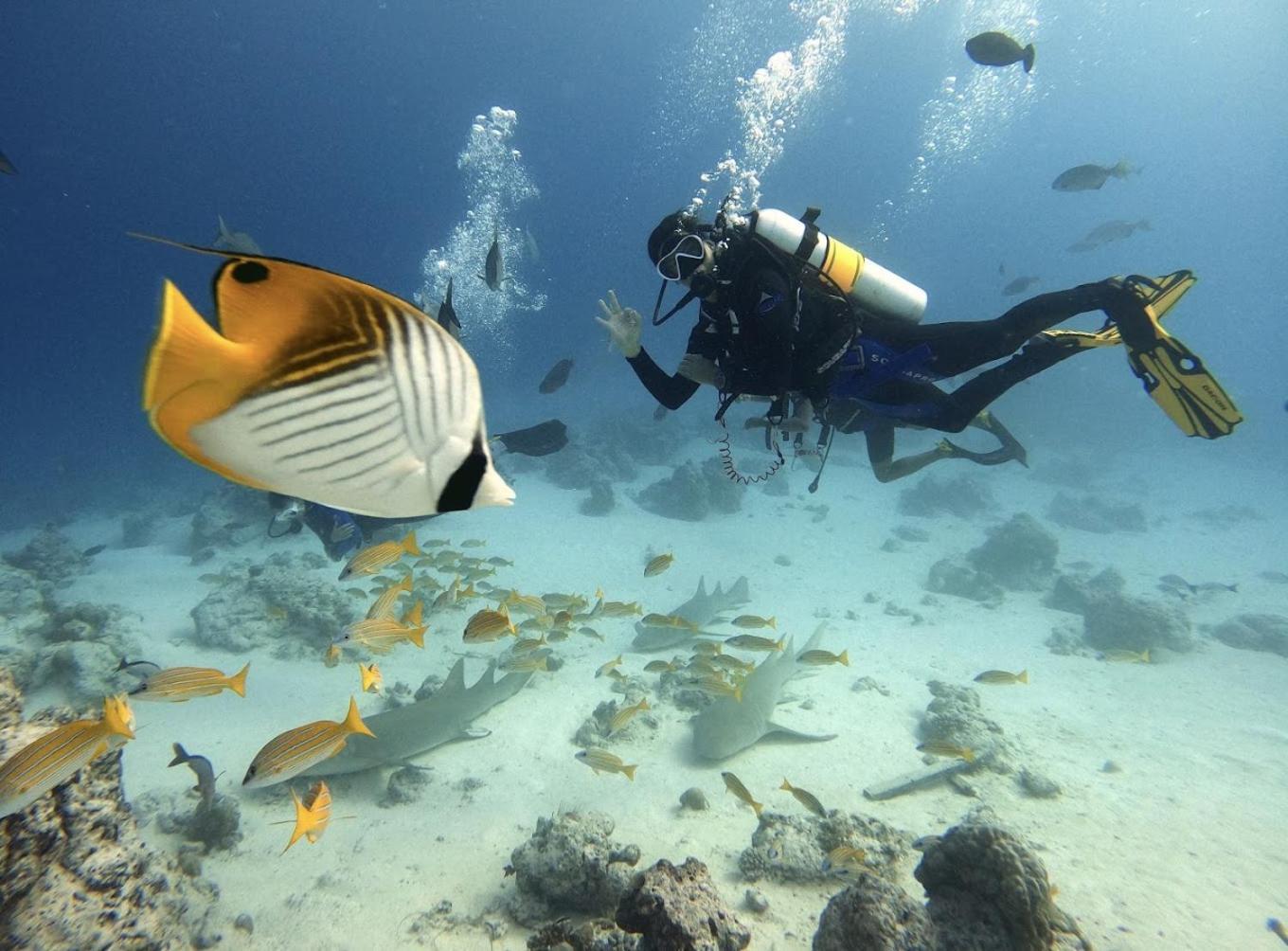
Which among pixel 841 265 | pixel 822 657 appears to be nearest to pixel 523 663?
pixel 822 657

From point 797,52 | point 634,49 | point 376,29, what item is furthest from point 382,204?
point 797,52

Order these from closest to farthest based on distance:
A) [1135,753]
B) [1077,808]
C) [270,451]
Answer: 1. [270,451]
2. [1077,808]
3. [1135,753]

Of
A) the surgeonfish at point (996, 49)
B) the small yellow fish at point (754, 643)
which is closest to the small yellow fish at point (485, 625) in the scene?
the small yellow fish at point (754, 643)

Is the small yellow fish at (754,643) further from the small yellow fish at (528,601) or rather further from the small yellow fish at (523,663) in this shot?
the small yellow fish at (528,601)

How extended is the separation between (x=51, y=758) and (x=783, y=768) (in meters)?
5.32

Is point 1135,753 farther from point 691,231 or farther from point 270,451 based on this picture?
point 270,451

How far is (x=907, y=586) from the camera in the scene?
497 inches

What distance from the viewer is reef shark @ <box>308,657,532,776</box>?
4.93 meters

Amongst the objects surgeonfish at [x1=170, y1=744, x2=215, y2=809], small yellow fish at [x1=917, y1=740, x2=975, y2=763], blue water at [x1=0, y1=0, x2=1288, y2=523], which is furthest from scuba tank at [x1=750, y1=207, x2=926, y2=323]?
blue water at [x1=0, y1=0, x2=1288, y2=523]

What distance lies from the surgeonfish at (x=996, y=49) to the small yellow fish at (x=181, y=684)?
11.2 meters

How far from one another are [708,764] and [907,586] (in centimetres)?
884

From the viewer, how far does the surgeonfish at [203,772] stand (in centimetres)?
401

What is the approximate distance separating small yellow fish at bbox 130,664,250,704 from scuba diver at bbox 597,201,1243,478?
11.8 feet

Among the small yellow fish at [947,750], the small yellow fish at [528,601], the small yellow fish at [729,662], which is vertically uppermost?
the small yellow fish at [528,601]
